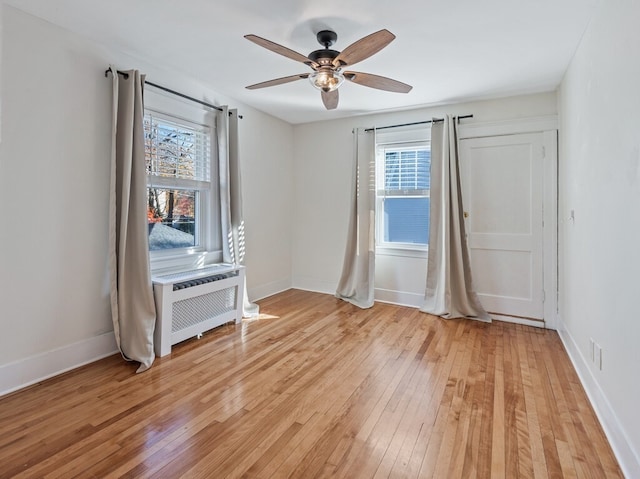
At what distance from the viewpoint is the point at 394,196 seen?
4367 mm

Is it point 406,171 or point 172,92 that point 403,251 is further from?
point 172,92

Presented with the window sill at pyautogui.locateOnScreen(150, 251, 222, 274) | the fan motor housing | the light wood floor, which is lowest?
the light wood floor

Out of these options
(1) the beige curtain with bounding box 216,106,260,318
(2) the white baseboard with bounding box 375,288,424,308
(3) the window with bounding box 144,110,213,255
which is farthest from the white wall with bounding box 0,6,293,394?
(2) the white baseboard with bounding box 375,288,424,308

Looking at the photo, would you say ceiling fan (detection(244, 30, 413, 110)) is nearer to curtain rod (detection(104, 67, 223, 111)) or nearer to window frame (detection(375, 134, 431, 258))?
curtain rod (detection(104, 67, 223, 111))

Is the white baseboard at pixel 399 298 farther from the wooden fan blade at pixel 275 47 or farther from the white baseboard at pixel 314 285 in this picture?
the wooden fan blade at pixel 275 47

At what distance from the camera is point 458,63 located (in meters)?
2.90

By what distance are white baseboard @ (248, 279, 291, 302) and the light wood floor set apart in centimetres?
129

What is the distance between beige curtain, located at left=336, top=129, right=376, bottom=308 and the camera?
432cm

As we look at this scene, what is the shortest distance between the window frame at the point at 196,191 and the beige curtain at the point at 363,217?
1.72m

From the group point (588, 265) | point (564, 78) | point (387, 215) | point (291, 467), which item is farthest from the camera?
point (387, 215)

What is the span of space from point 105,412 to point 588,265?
10.6ft

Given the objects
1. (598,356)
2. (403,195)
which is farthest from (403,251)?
(598,356)

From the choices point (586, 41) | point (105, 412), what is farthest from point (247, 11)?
point (105, 412)

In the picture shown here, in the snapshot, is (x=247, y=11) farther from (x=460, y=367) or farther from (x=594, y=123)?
(x=460, y=367)
